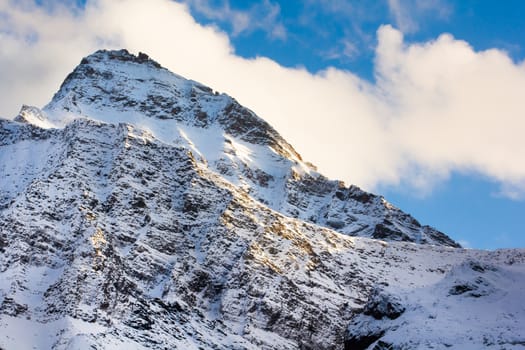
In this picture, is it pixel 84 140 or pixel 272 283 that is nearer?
pixel 272 283

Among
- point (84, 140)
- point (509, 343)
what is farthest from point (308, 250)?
point (509, 343)

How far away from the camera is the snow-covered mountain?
101 metres

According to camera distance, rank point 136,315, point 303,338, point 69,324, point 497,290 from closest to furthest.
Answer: point 497,290 < point 69,324 < point 136,315 < point 303,338

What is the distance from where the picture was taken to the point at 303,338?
423 ft

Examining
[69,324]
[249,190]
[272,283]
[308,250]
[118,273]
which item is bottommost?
[69,324]

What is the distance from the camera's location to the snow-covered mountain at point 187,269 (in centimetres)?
10125

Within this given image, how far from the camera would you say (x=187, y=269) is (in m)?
134

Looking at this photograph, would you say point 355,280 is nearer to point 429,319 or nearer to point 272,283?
point 272,283

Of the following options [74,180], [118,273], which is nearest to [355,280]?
[118,273]

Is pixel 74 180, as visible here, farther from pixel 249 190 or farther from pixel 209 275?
pixel 249 190

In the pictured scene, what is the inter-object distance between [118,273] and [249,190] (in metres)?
68.4

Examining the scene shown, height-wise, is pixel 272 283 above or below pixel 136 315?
above

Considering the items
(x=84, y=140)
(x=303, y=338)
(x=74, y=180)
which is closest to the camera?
(x=303, y=338)

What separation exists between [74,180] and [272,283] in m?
44.0
